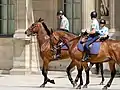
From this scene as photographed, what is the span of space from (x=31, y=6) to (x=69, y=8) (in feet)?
5.55

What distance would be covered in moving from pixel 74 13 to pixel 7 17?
118 inches

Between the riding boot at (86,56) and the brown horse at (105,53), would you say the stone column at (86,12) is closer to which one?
the brown horse at (105,53)

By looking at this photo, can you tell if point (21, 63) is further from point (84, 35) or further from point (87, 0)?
point (84, 35)

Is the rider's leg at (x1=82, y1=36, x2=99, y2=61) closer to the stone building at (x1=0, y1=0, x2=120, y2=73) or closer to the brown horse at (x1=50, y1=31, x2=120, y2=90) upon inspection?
the brown horse at (x1=50, y1=31, x2=120, y2=90)

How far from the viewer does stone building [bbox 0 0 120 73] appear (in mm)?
20062

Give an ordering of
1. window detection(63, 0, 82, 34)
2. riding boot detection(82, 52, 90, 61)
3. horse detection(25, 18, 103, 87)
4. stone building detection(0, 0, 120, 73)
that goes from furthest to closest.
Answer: window detection(63, 0, 82, 34) → stone building detection(0, 0, 120, 73) → horse detection(25, 18, 103, 87) → riding boot detection(82, 52, 90, 61)

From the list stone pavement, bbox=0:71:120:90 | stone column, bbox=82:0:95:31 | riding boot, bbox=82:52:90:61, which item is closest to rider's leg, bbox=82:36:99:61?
riding boot, bbox=82:52:90:61

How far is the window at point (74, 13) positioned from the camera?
21281 millimetres

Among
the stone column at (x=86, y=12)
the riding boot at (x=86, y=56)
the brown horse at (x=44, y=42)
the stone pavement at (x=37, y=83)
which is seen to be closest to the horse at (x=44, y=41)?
the brown horse at (x=44, y=42)

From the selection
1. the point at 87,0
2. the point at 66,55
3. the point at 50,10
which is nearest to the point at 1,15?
the point at 50,10

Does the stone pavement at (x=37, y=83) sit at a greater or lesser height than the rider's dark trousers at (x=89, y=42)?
lesser

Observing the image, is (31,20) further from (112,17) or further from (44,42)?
(44,42)

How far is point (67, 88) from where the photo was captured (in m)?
14.9

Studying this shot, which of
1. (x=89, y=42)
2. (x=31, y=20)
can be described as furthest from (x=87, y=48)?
(x=31, y=20)
